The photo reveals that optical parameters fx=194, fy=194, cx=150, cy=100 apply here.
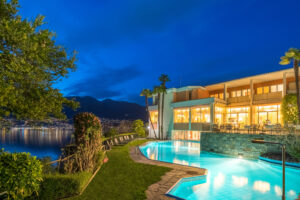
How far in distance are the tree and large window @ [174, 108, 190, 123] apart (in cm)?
2415

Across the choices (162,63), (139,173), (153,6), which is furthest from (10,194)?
(162,63)

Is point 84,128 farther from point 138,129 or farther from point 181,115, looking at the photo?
point 181,115

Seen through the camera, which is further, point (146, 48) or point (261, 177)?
point (146, 48)

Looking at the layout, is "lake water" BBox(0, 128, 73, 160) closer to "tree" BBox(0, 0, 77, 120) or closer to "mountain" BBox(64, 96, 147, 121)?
"tree" BBox(0, 0, 77, 120)

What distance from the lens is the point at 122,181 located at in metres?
8.05

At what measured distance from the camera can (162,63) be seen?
638 ft

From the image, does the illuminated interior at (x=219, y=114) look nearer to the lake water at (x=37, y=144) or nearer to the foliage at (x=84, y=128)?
the lake water at (x=37, y=144)

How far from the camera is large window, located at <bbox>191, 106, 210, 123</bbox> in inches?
1046

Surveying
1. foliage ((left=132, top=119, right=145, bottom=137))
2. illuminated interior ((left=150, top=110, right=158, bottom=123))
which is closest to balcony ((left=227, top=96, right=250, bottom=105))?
foliage ((left=132, top=119, right=145, bottom=137))

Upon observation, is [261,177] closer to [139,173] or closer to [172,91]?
[139,173]

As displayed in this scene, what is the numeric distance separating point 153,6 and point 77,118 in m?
36.9

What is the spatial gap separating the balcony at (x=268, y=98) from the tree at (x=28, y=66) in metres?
22.8

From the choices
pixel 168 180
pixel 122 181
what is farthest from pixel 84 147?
pixel 168 180

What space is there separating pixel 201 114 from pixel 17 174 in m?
25.4
